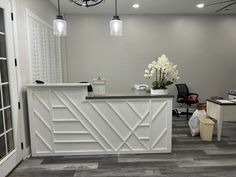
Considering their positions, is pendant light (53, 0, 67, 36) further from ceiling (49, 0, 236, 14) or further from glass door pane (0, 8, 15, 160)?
ceiling (49, 0, 236, 14)

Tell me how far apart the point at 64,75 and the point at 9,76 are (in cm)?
283

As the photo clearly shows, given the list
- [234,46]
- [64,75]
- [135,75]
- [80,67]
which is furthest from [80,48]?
[234,46]

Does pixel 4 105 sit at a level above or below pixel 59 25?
below

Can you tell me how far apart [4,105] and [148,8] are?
13.3 ft

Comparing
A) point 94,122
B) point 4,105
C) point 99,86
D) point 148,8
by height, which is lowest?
point 94,122

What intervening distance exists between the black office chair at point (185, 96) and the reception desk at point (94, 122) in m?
2.41

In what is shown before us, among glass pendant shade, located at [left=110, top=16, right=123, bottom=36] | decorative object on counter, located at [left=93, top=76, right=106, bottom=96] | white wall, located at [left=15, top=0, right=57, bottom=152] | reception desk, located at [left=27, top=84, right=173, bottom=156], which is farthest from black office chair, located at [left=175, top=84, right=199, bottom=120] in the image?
white wall, located at [left=15, top=0, right=57, bottom=152]

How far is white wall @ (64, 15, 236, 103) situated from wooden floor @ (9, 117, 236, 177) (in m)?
2.84

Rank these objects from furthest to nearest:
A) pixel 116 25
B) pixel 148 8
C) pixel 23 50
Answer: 1. pixel 148 8
2. pixel 23 50
3. pixel 116 25

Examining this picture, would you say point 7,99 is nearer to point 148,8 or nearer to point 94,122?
point 94,122

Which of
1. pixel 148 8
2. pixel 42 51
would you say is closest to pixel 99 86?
pixel 42 51

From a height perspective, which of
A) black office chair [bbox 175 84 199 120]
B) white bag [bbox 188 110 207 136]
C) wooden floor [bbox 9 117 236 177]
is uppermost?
black office chair [bbox 175 84 199 120]

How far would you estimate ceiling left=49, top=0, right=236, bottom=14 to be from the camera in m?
4.34

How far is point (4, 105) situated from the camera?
2520mm
